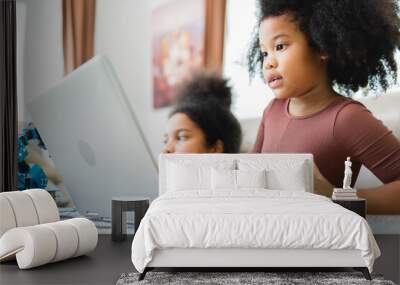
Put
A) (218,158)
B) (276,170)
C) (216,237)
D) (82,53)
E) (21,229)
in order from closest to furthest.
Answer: (216,237) → (21,229) → (276,170) → (218,158) → (82,53)

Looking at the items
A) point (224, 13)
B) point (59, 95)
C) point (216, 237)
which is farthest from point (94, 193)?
point (216, 237)

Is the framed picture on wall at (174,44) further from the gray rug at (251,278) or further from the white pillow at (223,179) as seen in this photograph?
the gray rug at (251,278)

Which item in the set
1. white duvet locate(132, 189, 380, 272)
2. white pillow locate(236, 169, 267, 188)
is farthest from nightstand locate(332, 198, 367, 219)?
white duvet locate(132, 189, 380, 272)

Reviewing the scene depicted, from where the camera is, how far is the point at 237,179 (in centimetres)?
573

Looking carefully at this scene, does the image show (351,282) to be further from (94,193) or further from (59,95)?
(59,95)

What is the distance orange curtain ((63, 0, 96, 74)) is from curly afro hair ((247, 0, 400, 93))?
2113mm

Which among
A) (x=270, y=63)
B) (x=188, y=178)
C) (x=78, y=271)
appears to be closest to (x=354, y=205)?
(x=188, y=178)

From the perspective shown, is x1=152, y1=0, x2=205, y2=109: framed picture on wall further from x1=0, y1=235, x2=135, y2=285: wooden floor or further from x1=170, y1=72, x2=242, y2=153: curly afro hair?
x1=0, y1=235, x2=135, y2=285: wooden floor

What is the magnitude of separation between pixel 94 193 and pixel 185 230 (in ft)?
9.15

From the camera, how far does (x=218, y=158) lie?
6309mm

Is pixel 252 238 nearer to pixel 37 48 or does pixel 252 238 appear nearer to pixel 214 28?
pixel 214 28

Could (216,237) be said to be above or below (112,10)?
below

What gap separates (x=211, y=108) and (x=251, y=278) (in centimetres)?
268

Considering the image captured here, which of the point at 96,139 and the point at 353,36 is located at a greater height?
the point at 353,36
